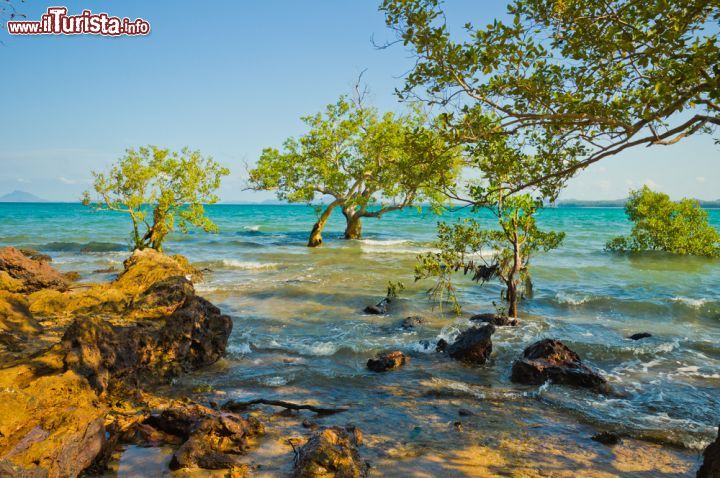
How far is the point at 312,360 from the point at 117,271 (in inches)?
641

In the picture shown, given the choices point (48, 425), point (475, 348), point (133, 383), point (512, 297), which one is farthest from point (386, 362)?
point (48, 425)

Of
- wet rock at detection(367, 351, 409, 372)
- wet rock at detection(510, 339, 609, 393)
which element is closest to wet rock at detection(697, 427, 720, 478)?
wet rock at detection(510, 339, 609, 393)

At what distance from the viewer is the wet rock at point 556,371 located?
949cm

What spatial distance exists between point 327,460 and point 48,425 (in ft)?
10.9

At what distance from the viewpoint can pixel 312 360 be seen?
35.8 ft

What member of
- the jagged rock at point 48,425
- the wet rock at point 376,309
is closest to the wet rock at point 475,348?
the wet rock at point 376,309

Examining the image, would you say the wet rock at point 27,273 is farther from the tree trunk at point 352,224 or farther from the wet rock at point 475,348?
the tree trunk at point 352,224

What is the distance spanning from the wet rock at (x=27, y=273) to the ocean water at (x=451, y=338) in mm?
4416

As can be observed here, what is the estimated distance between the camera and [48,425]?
547 cm

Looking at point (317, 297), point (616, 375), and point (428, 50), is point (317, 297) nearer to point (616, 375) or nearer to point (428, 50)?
point (616, 375)

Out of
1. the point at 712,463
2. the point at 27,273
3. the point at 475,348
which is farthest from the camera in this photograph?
the point at 27,273

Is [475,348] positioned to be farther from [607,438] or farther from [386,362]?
[607,438]

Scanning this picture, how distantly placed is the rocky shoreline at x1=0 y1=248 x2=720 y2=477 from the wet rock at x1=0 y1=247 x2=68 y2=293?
485 centimetres

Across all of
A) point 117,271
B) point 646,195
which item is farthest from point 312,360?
point 646,195
